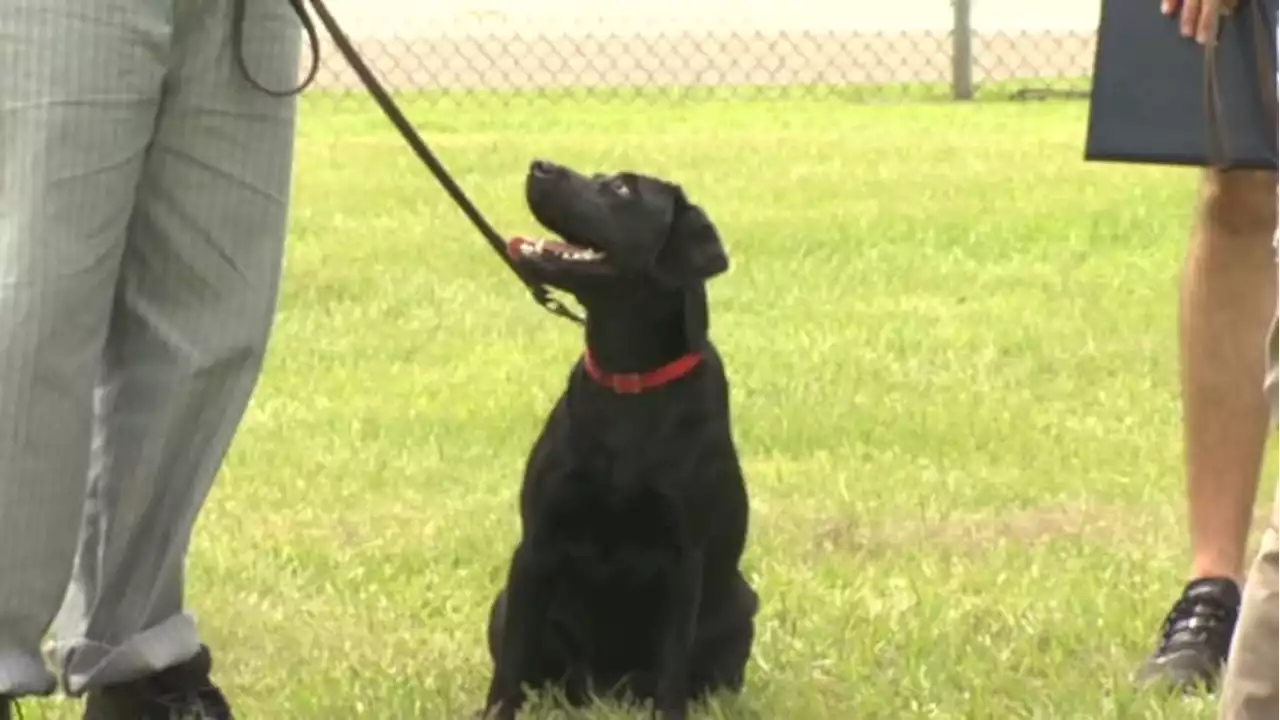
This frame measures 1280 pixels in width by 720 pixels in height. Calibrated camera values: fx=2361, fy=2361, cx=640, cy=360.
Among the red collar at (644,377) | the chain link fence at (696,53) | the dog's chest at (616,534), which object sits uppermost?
the red collar at (644,377)

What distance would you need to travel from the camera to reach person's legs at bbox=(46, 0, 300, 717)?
321 cm

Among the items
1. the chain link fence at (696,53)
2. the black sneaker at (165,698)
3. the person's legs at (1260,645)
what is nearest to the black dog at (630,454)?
the black sneaker at (165,698)

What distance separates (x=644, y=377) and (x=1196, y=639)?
98 cm

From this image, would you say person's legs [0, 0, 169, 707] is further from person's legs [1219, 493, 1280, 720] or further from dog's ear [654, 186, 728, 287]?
person's legs [1219, 493, 1280, 720]

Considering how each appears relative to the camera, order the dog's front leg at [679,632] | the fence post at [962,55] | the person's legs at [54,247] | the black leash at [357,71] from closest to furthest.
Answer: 1. the person's legs at [54,247]
2. the black leash at [357,71]
3. the dog's front leg at [679,632]
4. the fence post at [962,55]

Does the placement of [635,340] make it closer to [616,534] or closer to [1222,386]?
[616,534]

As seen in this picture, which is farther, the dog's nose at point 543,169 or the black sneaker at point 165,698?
the dog's nose at point 543,169

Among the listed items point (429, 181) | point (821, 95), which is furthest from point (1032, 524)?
point (821, 95)

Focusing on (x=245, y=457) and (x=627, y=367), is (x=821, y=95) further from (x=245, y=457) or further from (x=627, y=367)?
(x=627, y=367)

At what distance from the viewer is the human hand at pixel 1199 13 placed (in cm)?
354

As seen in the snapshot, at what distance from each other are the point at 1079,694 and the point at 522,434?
224 centimetres

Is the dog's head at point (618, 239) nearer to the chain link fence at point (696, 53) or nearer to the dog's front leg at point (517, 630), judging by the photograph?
the dog's front leg at point (517, 630)

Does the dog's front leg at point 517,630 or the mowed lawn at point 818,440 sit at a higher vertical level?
the dog's front leg at point 517,630

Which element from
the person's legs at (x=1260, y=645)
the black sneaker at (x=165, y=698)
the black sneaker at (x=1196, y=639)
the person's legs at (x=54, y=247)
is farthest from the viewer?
the black sneaker at (x=1196, y=639)
